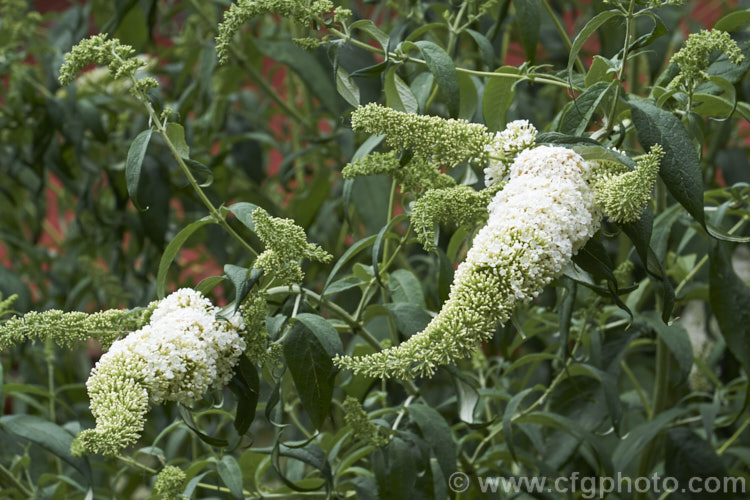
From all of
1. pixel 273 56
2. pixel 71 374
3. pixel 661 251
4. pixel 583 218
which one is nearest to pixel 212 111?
pixel 273 56

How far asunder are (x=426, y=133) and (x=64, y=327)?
0.86 ft

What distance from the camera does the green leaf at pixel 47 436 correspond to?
2.33 feet

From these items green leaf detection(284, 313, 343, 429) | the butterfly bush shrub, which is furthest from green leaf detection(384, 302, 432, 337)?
green leaf detection(284, 313, 343, 429)

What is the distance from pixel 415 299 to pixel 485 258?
0.88ft

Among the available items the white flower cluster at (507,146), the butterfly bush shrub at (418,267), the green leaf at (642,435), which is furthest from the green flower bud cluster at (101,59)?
the green leaf at (642,435)

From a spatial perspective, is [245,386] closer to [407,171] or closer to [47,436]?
[407,171]

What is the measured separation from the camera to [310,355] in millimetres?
526

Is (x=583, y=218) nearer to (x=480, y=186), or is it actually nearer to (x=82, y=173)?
(x=480, y=186)

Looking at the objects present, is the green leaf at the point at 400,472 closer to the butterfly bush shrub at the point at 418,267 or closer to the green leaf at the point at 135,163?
the butterfly bush shrub at the point at 418,267

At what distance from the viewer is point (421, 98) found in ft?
2.15

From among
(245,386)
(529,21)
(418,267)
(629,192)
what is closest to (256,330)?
(245,386)

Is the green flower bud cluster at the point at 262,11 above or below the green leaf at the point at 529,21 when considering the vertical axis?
above

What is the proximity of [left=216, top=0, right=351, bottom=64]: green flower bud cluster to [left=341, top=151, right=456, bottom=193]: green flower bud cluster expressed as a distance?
0.11 m

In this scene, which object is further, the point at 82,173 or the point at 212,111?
the point at 82,173
